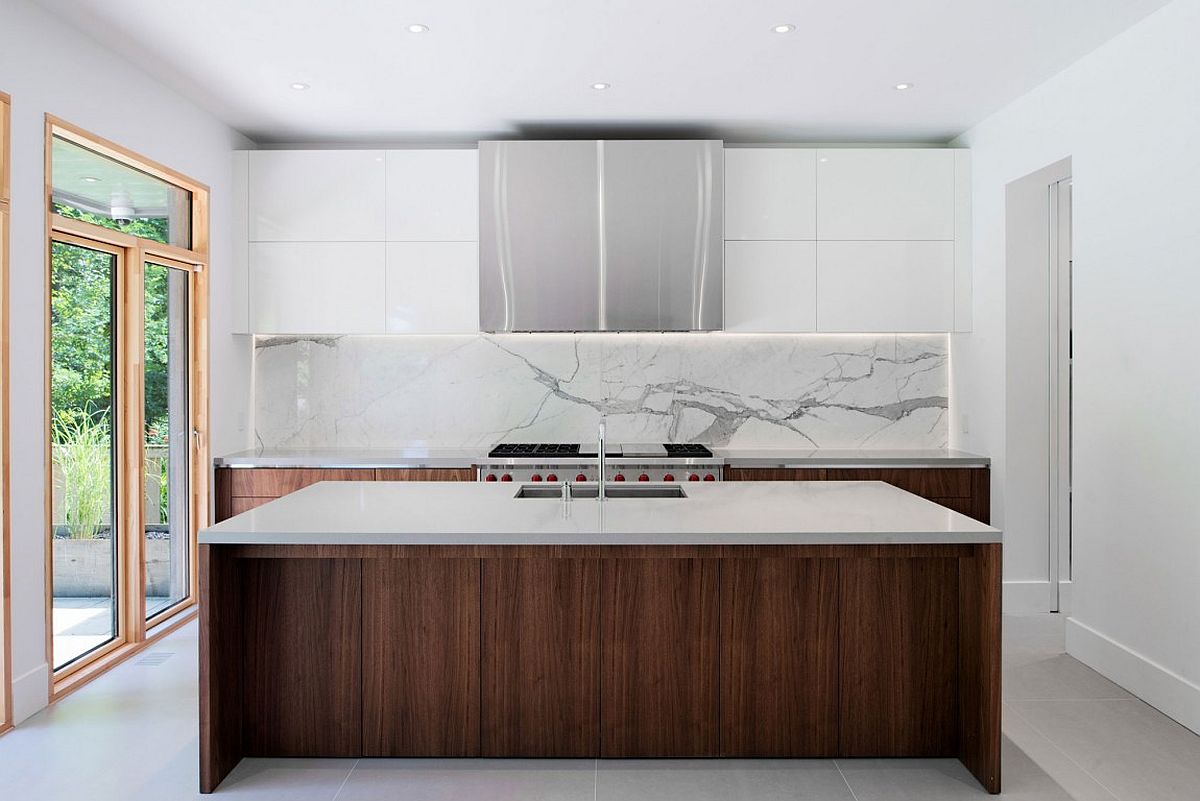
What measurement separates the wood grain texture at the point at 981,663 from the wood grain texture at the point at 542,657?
1.13 metres

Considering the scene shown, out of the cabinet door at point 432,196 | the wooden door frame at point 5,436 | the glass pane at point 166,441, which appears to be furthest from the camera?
the cabinet door at point 432,196

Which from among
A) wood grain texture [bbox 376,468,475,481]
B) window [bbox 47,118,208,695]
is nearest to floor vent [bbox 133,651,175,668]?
window [bbox 47,118,208,695]

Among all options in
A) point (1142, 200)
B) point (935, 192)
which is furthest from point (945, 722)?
point (935, 192)

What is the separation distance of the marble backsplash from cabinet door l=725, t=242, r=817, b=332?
279 millimetres

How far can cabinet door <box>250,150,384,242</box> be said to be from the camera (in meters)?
4.58

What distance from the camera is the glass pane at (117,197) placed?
130 inches

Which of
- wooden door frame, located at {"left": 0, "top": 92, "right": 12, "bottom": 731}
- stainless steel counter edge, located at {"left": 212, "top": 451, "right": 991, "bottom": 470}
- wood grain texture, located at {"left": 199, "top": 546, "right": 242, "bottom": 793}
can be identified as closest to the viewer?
wood grain texture, located at {"left": 199, "top": 546, "right": 242, "bottom": 793}

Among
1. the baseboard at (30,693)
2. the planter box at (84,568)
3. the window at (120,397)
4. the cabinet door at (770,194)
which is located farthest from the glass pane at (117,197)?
the cabinet door at (770,194)

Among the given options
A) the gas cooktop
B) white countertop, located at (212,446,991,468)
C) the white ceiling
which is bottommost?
white countertop, located at (212,446,991,468)

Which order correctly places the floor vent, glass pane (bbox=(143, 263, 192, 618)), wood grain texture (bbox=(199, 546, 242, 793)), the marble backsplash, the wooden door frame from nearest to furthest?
wood grain texture (bbox=(199, 546, 242, 793)), the wooden door frame, the floor vent, glass pane (bbox=(143, 263, 192, 618)), the marble backsplash

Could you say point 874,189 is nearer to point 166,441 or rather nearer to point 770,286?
point 770,286

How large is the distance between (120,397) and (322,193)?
154cm

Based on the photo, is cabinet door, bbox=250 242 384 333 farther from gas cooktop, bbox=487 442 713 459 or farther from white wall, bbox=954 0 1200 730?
white wall, bbox=954 0 1200 730

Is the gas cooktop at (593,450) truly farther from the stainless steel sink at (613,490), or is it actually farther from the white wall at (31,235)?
the white wall at (31,235)
